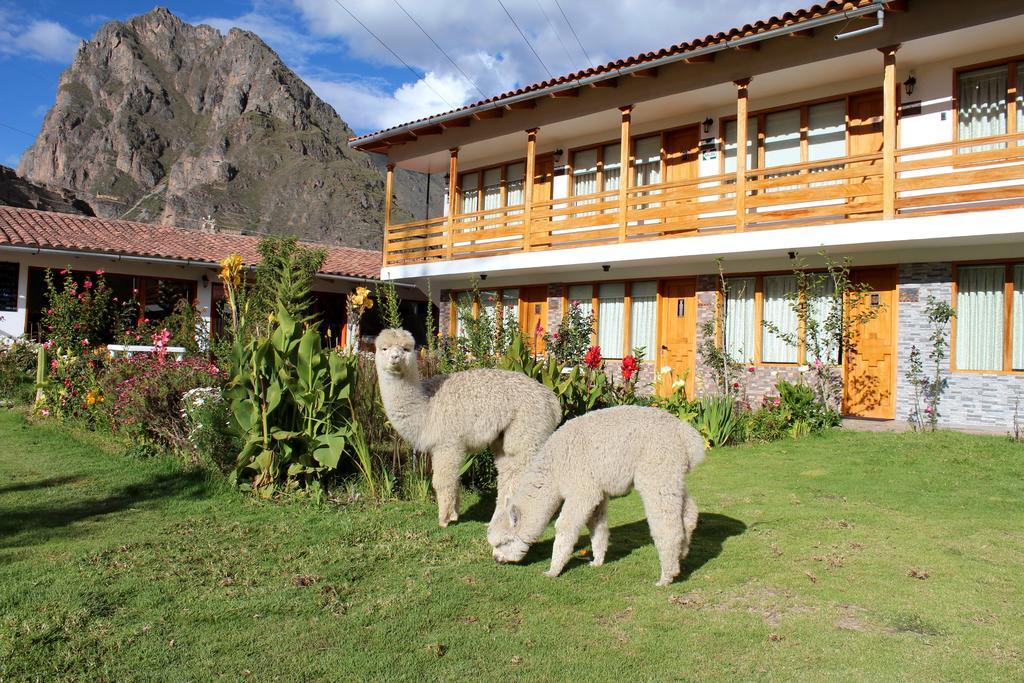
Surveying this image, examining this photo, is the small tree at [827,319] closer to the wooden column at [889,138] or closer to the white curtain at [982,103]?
the wooden column at [889,138]

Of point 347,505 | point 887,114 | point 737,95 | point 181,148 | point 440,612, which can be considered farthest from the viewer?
point 181,148

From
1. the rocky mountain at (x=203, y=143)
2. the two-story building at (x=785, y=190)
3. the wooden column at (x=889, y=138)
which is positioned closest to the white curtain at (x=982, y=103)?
the two-story building at (x=785, y=190)

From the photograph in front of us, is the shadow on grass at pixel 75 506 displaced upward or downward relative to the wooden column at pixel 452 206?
downward

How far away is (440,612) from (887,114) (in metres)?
12.5

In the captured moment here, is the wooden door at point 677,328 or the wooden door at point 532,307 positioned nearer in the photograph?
the wooden door at point 677,328

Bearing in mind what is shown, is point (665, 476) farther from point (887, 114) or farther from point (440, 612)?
point (887, 114)

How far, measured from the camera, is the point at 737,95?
50.3 ft

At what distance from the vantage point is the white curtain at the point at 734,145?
52.5 feet

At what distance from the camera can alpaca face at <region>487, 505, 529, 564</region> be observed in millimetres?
5457

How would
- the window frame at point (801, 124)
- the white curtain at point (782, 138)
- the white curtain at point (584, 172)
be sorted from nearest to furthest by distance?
the window frame at point (801, 124) < the white curtain at point (782, 138) < the white curtain at point (584, 172)

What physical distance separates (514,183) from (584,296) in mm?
4755

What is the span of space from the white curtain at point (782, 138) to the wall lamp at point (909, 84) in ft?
7.05

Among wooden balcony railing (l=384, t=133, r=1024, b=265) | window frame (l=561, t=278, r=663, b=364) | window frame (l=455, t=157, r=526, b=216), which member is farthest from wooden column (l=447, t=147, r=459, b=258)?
window frame (l=561, t=278, r=663, b=364)

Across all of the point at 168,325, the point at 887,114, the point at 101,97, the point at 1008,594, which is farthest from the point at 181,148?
the point at 1008,594
